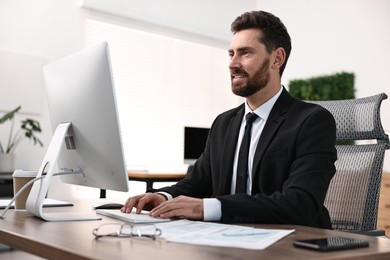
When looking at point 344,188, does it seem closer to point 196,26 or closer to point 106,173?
point 106,173

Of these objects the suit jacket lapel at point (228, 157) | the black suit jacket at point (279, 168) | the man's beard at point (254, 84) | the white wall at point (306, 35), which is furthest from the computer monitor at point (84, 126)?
A: the white wall at point (306, 35)

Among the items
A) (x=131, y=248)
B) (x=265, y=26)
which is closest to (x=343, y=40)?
(x=265, y=26)

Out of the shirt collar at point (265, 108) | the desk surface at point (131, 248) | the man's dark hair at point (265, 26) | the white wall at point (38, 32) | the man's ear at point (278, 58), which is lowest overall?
the desk surface at point (131, 248)

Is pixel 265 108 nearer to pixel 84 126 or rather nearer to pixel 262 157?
pixel 262 157

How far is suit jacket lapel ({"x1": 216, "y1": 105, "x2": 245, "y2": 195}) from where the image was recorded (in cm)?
177

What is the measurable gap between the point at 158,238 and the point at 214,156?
90 centimetres

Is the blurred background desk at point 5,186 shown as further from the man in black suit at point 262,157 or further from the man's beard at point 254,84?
the man's beard at point 254,84

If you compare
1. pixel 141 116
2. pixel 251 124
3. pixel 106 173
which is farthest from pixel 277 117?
pixel 141 116

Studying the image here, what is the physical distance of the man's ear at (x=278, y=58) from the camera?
6.23 ft

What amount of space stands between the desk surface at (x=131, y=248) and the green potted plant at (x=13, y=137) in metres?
3.24

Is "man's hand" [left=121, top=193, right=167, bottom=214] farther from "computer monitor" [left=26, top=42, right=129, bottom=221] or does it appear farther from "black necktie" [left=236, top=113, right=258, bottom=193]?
"black necktie" [left=236, top=113, right=258, bottom=193]

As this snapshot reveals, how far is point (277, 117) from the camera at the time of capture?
173 cm

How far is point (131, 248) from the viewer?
91 cm

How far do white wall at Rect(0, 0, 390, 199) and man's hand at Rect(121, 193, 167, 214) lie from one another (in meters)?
3.41
